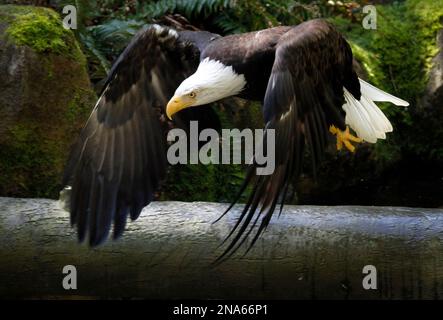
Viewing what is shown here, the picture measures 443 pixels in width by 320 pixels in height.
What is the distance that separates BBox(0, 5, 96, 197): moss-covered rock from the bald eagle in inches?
13.9

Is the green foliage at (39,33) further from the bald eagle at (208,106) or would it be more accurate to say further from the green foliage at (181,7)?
the green foliage at (181,7)

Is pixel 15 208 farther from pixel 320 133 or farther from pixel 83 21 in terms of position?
pixel 83 21

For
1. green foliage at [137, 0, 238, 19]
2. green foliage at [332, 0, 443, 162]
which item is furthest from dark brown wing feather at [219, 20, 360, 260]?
green foliage at [137, 0, 238, 19]

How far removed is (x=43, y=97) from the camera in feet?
15.0

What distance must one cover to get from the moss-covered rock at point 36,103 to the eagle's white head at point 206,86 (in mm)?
868

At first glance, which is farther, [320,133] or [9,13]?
[9,13]

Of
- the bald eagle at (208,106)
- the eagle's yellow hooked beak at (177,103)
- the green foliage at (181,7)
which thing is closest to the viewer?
the bald eagle at (208,106)

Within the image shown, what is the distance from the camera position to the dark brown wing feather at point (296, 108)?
3266 mm

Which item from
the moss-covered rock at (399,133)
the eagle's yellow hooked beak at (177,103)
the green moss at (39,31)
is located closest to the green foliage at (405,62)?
the moss-covered rock at (399,133)

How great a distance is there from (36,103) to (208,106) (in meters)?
0.95

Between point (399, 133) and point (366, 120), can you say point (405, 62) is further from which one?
point (366, 120)

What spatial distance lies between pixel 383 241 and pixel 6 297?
1.68m

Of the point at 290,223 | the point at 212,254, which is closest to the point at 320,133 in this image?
the point at 290,223

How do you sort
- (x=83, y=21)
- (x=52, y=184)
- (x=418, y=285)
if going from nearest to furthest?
(x=418, y=285), (x=52, y=184), (x=83, y=21)
